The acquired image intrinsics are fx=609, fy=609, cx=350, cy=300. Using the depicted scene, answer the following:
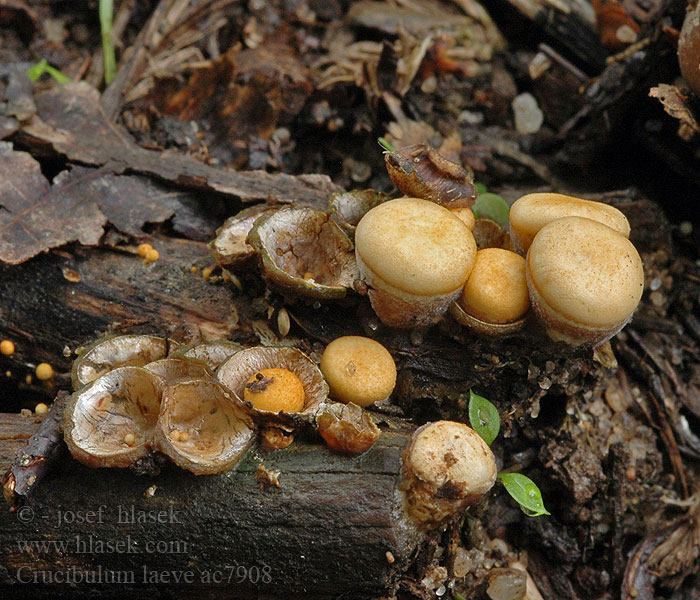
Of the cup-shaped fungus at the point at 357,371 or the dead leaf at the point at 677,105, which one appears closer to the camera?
the cup-shaped fungus at the point at 357,371

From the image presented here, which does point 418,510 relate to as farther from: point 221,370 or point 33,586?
point 33,586

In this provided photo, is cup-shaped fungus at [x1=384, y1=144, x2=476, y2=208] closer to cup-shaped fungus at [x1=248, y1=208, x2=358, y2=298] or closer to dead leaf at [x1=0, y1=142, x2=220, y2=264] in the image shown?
cup-shaped fungus at [x1=248, y1=208, x2=358, y2=298]

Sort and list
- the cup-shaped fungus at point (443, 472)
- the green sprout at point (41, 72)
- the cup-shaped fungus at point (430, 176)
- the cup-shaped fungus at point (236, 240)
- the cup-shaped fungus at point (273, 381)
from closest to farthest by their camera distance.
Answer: the cup-shaped fungus at point (443, 472), the cup-shaped fungus at point (273, 381), the cup-shaped fungus at point (430, 176), the cup-shaped fungus at point (236, 240), the green sprout at point (41, 72)

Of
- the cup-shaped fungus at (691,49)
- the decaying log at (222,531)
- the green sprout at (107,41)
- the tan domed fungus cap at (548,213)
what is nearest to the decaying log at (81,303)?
the decaying log at (222,531)

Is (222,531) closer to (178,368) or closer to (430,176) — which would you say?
(178,368)

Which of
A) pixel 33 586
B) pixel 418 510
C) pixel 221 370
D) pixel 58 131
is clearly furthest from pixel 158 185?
pixel 418 510

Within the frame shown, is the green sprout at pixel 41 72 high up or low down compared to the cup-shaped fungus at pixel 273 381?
down

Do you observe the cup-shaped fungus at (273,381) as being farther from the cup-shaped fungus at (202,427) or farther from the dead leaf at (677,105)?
the dead leaf at (677,105)
